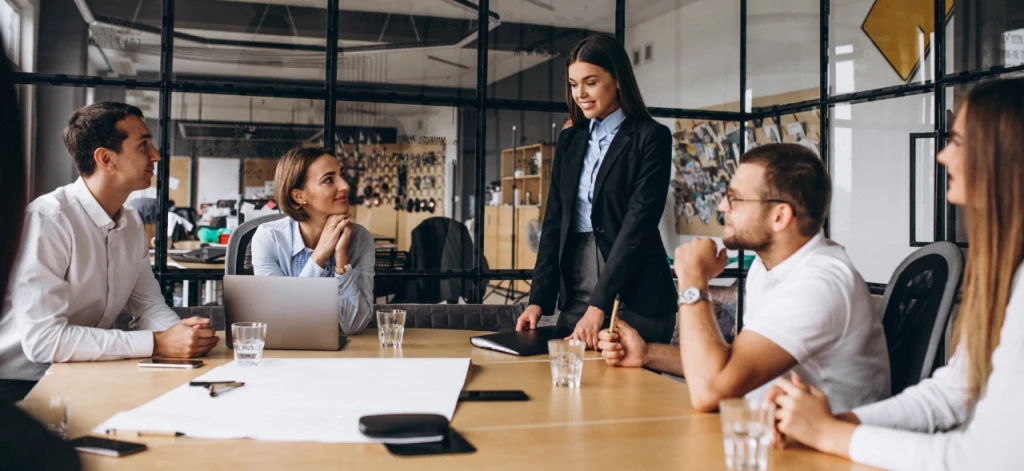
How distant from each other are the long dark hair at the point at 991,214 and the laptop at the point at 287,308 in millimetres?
1476

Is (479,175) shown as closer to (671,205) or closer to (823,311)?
(671,205)

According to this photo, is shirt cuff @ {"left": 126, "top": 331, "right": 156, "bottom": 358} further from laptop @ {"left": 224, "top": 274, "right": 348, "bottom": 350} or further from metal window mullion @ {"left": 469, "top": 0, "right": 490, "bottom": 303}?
metal window mullion @ {"left": 469, "top": 0, "right": 490, "bottom": 303}

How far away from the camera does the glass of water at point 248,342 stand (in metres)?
1.94

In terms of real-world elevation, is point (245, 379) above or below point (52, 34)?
below

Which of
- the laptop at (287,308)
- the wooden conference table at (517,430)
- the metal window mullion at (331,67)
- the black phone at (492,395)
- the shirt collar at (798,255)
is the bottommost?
the wooden conference table at (517,430)

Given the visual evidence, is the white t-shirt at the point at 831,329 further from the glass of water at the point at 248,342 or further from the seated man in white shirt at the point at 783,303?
the glass of water at the point at 248,342

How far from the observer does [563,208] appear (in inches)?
117

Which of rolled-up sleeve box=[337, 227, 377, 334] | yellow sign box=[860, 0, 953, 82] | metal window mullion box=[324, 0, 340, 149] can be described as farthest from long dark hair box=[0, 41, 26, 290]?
yellow sign box=[860, 0, 953, 82]

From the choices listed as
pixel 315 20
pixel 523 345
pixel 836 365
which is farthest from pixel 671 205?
pixel 836 365

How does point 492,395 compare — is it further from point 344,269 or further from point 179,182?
point 179,182

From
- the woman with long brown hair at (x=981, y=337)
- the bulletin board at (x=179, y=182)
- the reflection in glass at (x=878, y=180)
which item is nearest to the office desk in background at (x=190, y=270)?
the bulletin board at (x=179, y=182)

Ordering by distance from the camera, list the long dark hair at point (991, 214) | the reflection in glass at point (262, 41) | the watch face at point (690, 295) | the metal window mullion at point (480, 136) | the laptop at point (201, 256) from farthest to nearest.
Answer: the metal window mullion at point (480, 136), the laptop at point (201, 256), the reflection in glass at point (262, 41), the watch face at point (690, 295), the long dark hair at point (991, 214)

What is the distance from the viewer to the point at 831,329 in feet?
5.42

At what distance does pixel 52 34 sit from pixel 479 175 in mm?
1972
